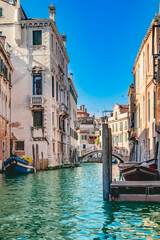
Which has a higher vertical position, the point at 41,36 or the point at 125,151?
the point at 41,36

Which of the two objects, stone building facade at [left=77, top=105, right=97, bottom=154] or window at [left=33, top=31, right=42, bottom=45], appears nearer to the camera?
window at [left=33, top=31, right=42, bottom=45]

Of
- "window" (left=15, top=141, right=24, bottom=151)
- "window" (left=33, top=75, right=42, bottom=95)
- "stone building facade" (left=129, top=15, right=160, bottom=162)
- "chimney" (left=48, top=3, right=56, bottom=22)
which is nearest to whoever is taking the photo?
"stone building facade" (left=129, top=15, right=160, bottom=162)

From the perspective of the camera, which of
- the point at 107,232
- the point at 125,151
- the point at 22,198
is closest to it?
the point at 107,232

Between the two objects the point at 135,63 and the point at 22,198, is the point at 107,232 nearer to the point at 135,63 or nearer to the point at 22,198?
the point at 22,198

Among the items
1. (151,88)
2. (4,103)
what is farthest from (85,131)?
(151,88)

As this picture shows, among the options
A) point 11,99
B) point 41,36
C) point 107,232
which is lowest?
point 107,232

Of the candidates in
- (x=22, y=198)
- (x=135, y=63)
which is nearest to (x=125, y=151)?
(x=135, y=63)

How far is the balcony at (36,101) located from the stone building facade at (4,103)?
163 cm

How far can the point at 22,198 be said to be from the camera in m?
10.3

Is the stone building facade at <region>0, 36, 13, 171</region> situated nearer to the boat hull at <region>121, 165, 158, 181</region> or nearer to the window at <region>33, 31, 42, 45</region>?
the window at <region>33, 31, 42, 45</region>

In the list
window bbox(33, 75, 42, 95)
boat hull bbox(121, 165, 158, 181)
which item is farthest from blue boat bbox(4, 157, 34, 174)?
boat hull bbox(121, 165, 158, 181)

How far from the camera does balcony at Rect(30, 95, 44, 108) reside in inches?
1009

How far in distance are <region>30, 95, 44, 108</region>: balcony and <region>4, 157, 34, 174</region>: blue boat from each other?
557 cm

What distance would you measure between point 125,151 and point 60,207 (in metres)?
39.2
